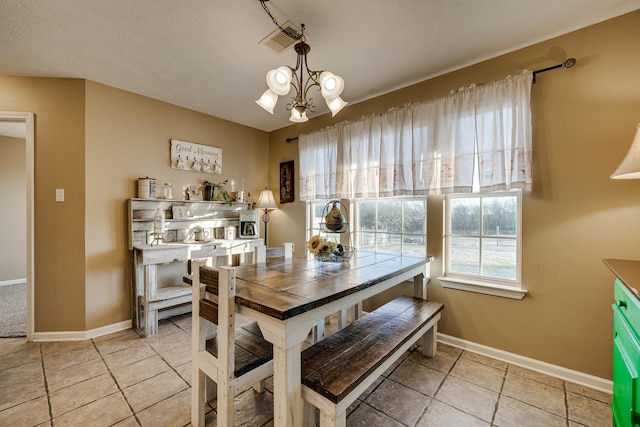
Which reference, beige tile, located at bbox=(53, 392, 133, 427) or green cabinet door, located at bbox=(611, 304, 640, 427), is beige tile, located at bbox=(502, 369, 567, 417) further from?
beige tile, located at bbox=(53, 392, 133, 427)

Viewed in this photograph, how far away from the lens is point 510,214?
223cm

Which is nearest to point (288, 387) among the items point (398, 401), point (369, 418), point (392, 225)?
point (369, 418)

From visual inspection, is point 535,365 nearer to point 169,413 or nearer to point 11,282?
point 169,413

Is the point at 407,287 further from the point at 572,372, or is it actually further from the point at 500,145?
the point at 500,145

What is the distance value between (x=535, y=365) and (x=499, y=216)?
46.8 inches

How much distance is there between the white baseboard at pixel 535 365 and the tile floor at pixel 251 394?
51 mm

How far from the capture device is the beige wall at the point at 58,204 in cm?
258

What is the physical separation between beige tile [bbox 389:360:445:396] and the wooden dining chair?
1.07 m

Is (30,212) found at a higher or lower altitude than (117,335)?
higher

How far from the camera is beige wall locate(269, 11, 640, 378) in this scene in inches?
70.3

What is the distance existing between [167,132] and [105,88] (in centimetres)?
67

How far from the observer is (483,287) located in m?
2.28

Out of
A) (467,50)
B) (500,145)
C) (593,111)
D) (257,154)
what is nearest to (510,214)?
(500,145)

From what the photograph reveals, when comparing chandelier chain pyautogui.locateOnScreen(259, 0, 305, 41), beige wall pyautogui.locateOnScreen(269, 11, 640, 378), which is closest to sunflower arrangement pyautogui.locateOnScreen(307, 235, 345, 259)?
beige wall pyautogui.locateOnScreen(269, 11, 640, 378)
